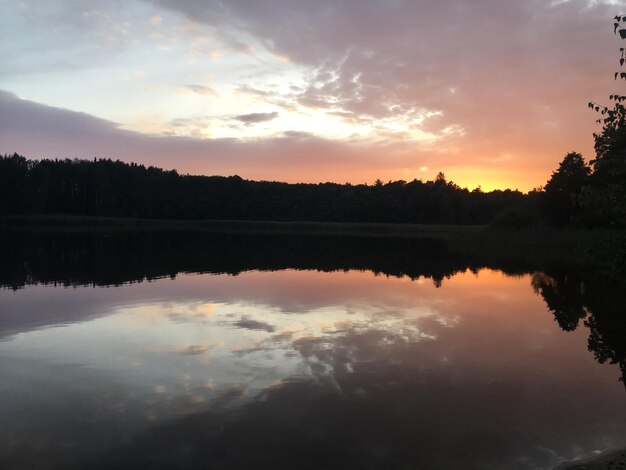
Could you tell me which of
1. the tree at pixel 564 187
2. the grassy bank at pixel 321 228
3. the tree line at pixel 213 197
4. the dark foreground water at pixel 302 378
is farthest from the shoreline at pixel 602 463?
the tree line at pixel 213 197

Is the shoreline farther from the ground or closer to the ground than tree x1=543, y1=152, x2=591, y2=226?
closer to the ground

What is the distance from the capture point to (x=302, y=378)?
34.0 ft

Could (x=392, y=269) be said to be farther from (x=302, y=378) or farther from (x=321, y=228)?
(x=321, y=228)

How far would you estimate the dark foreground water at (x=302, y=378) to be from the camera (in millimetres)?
7207

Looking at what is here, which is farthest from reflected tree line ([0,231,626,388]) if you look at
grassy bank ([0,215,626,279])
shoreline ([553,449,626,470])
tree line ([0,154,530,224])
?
tree line ([0,154,530,224])

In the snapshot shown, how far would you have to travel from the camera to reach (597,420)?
858 centimetres

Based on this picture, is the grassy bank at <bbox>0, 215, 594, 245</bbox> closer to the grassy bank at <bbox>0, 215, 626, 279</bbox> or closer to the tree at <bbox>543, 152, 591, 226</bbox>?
the grassy bank at <bbox>0, 215, 626, 279</bbox>

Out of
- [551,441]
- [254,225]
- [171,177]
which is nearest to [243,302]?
[551,441]

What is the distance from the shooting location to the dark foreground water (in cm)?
721

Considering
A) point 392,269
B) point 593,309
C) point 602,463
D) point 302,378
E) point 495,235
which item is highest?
point 495,235

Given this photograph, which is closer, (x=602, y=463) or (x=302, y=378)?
(x=602, y=463)

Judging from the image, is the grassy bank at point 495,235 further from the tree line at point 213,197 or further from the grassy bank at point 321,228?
the tree line at point 213,197

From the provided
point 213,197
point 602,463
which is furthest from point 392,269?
point 213,197

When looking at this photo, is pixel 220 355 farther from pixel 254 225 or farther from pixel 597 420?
pixel 254 225
